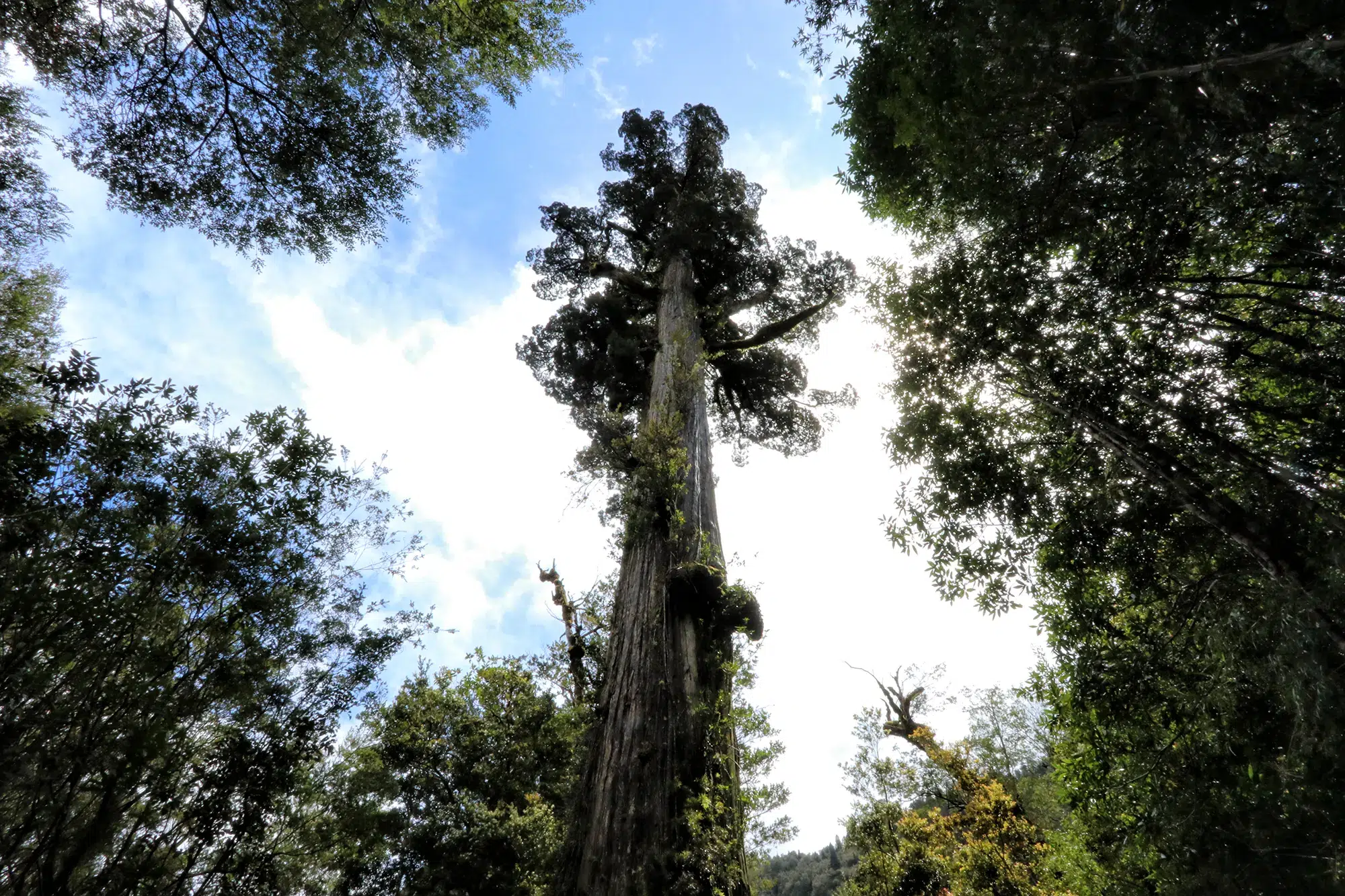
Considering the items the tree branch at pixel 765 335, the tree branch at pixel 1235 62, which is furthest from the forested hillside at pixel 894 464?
the tree branch at pixel 765 335

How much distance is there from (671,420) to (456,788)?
332 inches

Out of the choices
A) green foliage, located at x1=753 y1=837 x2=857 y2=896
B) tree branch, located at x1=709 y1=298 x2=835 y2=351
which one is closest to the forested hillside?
tree branch, located at x1=709 y1=298 x2=835 y2=351

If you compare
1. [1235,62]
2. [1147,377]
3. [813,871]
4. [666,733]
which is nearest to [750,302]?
[1147,377]

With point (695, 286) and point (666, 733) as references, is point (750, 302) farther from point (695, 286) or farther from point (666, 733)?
point (666, 733)

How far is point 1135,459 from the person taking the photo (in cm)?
351

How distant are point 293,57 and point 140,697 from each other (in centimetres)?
557

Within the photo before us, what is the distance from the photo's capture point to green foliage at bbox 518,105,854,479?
9.61m

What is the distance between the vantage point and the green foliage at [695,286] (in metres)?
9.61

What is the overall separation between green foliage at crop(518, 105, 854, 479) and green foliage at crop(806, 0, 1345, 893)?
4871mm

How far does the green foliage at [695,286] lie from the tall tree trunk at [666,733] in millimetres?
4996

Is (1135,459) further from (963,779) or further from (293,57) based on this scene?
(963,779)

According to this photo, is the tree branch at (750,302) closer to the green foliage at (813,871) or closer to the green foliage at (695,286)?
the green foliage at (695,286)

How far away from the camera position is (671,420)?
4941mm

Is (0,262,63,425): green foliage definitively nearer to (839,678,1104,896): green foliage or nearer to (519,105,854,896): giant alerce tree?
(519,105,854,896): giant alerce tree
